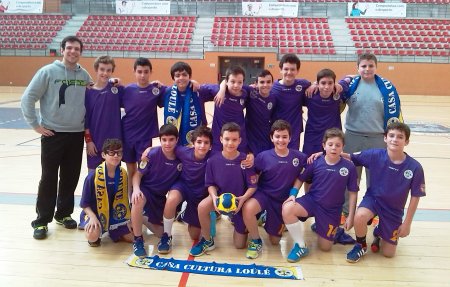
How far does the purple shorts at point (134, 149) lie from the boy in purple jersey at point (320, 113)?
63.2 inches

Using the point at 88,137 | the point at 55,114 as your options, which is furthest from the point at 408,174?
the point at 55,114

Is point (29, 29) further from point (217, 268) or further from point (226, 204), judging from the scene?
point (217, 268)

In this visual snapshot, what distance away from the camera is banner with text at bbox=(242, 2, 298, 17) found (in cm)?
2031

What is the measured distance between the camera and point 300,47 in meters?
18.4

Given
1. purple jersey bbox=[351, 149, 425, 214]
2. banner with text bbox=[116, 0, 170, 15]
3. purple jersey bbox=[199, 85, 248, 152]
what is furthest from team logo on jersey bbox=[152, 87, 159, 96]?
banner with text bbox=[116, 0, 170, 15]

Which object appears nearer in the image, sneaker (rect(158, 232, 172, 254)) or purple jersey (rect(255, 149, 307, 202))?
sneaker (rect(158, 232, 172, 254))

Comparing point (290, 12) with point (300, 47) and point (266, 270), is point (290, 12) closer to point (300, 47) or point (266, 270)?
point (300, 47)

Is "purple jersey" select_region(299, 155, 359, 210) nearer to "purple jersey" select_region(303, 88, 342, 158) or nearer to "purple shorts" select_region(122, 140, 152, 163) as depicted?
"purple jersey" select_region(303, 88, 342, 158)

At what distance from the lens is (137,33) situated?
19.9 meters

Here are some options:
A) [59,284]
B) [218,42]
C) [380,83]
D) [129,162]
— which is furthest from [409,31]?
[59,284]

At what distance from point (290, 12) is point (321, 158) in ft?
61.2

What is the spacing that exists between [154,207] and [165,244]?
1.27ft

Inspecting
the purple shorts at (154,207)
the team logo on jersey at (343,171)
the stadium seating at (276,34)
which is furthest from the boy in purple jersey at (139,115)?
the stadium seating at (276,34)

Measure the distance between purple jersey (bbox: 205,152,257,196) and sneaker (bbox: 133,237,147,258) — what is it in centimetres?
71
